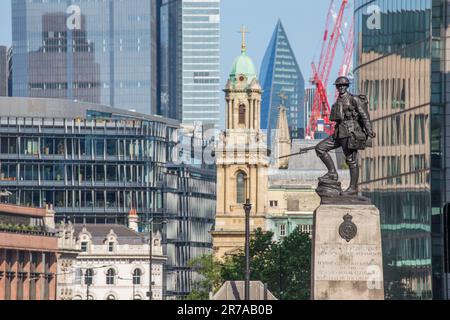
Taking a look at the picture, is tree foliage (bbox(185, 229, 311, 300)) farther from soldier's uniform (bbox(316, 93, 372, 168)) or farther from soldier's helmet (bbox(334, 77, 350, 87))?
soldier's helmet (bbox(334, 77, 350, 87))

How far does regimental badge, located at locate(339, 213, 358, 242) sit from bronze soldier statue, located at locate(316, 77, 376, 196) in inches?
23.7

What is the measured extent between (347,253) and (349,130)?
2.44 meters

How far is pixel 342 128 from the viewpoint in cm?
4906

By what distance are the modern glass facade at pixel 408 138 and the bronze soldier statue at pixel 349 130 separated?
35787mm

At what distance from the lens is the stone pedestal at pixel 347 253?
160 feet

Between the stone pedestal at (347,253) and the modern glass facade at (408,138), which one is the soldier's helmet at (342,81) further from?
the modern glass facade at (408,138)

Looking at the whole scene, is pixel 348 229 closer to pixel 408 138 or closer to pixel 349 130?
pixel 349 130

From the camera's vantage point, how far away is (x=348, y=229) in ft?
160

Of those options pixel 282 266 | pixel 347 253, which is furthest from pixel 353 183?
pixel 282 266

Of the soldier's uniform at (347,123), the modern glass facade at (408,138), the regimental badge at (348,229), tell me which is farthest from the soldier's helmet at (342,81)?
the modern glass facade at (408,138)

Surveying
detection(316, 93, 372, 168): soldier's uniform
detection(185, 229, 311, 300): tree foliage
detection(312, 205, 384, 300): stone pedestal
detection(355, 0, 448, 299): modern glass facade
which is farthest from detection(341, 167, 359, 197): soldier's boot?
detection(185, 229, 311, 300): tree foliage
